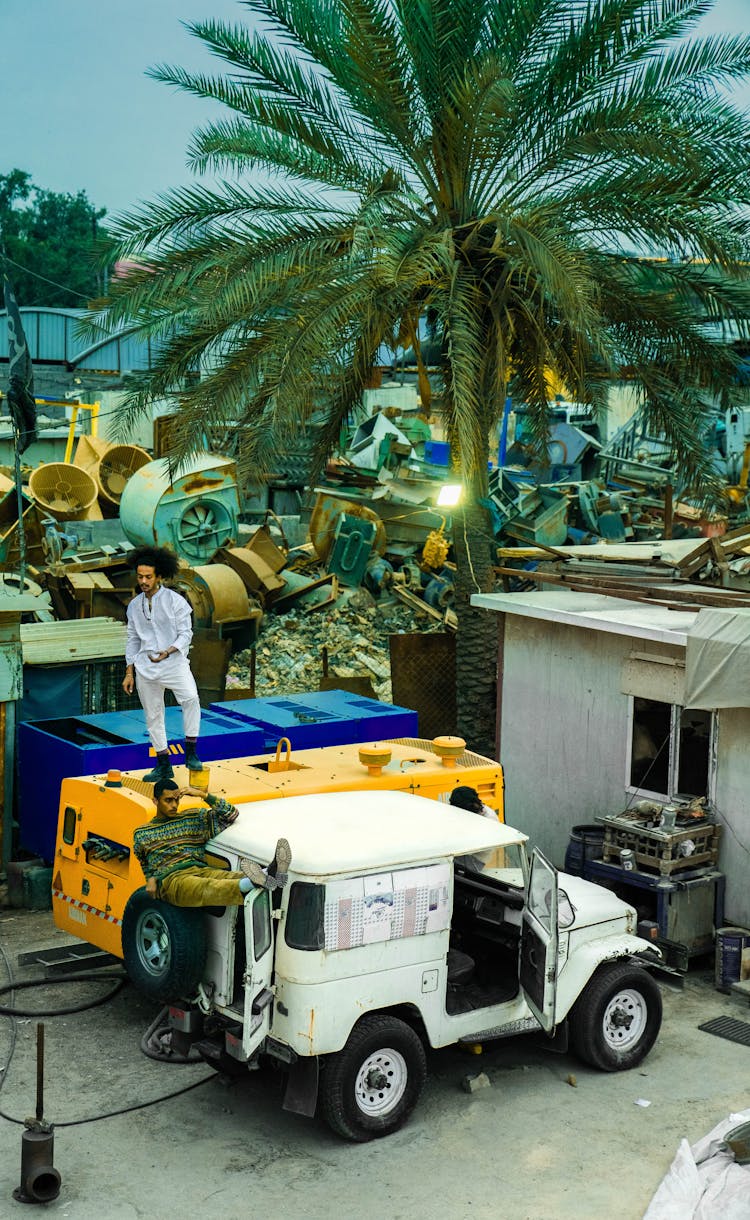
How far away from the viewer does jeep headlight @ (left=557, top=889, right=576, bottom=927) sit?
7.56 metres

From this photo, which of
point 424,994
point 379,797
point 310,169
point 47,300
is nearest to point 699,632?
point 379,797

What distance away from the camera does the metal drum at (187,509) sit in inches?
825

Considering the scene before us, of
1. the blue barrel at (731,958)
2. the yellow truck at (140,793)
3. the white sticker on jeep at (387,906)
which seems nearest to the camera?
the white sticker on jeep at (387,906)

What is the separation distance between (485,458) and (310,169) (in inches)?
146

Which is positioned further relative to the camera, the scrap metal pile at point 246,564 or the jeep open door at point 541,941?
the scrap metal pile at point 246,564

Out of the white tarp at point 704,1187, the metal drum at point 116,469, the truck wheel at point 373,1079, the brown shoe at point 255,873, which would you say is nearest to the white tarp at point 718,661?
the white tarp at point 704,1187

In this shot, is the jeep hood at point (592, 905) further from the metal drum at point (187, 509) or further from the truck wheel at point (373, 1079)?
the metal drum at point (187, 509)

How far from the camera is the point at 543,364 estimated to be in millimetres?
14055

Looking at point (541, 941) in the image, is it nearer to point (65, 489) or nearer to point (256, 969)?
point (256, 969)

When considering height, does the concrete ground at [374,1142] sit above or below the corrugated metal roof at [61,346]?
below

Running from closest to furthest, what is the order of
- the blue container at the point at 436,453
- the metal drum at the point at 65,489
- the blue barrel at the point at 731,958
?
the blue barrel at the point at 731,958
the metal drum at the point at 65,489
the blue container at the point at 436,453

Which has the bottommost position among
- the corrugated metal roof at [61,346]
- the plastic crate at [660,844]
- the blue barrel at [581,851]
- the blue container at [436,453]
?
the blue barrel at [581,851]

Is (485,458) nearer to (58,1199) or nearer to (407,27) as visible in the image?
(407,27)

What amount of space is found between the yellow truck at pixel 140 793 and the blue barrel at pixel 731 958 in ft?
6.44
